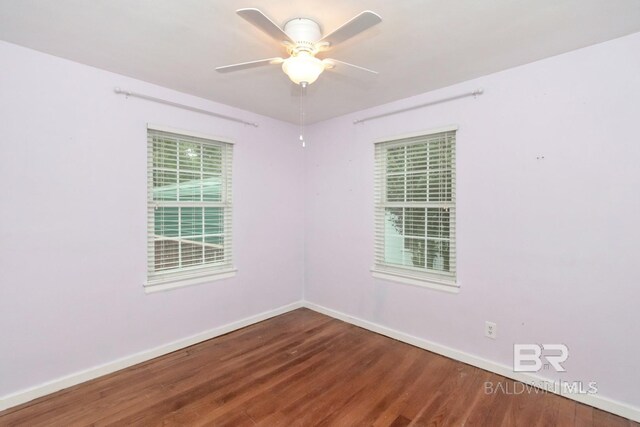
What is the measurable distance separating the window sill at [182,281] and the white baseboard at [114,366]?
0.53m

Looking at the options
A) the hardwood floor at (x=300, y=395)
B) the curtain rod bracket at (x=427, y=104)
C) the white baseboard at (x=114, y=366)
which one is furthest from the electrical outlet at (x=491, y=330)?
the white baseboard at (x=114, y=366)

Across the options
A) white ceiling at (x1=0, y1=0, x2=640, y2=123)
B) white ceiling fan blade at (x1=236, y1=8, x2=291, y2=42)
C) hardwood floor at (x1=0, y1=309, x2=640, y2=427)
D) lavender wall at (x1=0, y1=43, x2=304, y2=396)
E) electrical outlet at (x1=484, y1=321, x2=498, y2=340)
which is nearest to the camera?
white ceiling fan blade at (x1=236, y1=8, x2=291, y2=42)

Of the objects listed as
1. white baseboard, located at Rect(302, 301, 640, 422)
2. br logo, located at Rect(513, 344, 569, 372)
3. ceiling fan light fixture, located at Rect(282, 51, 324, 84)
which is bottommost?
white baseboard, located at Rect(302, 301, 640, 422)

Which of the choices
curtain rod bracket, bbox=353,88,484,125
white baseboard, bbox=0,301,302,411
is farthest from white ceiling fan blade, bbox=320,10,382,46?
white baseboard, bbox=0,301,302,411

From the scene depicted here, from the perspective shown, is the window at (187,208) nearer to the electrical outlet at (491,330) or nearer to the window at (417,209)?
the window at (417,209)

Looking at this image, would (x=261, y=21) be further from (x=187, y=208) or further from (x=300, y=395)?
(x=300, y=395)

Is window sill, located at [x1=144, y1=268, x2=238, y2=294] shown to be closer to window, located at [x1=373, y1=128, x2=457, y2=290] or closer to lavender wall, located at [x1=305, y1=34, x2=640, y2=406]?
window, located at [x1=373, y1=128, x2=457, y2=290]

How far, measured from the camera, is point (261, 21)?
138 cm

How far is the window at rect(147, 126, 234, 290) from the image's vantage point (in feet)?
9.04

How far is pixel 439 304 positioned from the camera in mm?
2785

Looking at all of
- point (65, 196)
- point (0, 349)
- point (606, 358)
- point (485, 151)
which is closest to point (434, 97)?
point (485, 151)

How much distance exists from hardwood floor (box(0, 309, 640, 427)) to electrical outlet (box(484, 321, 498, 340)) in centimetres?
30

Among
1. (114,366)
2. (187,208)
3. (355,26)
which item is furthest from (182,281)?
(355,26)

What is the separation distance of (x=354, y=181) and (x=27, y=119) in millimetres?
2860
